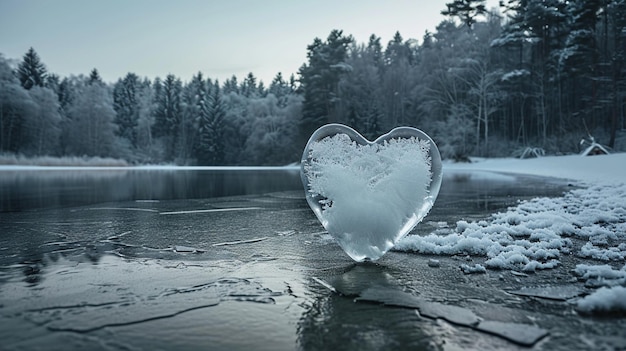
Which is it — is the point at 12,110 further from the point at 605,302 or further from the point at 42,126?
the point at 605,302

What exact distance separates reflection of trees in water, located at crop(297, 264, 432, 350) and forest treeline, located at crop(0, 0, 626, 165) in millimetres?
31297

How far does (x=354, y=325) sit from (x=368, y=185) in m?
1.65

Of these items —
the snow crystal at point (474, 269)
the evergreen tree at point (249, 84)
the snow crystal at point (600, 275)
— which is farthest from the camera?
the evergreen tree at point (249, 84)

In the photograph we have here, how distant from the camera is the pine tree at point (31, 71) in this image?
50.8 metres

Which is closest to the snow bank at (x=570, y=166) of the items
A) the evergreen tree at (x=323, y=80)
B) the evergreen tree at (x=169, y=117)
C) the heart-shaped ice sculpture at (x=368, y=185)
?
the heart-shaped ice sculpture at (x=368, y=185)

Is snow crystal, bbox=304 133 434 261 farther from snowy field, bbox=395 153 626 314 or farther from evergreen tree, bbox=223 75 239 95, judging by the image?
evergreen tree, bbox=223 75 239 95

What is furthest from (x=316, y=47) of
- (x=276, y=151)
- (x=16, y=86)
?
(x=16, y=86)

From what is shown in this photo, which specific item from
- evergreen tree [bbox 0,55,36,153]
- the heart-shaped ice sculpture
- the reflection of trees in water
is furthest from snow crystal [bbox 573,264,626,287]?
evergreen tree [bbox 0,55,36,153]

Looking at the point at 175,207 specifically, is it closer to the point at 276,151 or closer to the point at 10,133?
the point at 276,151

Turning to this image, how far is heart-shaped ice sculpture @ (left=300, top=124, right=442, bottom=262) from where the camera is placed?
3787mm

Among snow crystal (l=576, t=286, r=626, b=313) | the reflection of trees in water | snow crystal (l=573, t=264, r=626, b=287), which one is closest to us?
the reflection of trees in water

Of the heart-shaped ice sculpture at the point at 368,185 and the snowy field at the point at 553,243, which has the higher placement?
the heart-shaped ice sculpture at the point at 368,185

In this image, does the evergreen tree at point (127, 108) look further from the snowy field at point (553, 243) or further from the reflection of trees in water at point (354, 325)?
the reflection of trees in water at point (354, 325)

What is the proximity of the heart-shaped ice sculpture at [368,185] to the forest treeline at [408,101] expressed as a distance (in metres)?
29.9
